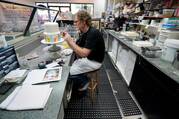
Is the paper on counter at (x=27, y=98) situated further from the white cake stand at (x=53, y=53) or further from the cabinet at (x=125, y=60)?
the cabinet at (x=125, y=60)

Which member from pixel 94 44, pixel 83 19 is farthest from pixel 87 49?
pixel 83 19

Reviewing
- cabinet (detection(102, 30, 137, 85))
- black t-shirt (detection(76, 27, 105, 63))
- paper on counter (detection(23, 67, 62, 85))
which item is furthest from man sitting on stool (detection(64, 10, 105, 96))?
cabinet (detection(102, 30, 137, 85))

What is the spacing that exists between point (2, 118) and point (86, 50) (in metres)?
1.14

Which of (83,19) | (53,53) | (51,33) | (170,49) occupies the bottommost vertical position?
(53,53)

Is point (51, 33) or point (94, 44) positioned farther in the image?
point (94, 44)

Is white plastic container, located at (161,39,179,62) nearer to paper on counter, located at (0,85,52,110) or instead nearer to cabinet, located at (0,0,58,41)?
paper on counter, located at (0,85,52,110)

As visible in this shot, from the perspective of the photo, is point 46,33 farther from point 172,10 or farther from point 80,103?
point 172,10

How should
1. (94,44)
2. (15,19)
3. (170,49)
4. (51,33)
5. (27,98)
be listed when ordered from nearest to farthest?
(27,98) < (170,49) < (51,33) < (94,44) < (15,19)

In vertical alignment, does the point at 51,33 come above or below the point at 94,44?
above

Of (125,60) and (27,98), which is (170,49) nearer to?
(125,60)

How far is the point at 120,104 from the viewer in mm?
1878

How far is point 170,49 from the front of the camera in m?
1.26

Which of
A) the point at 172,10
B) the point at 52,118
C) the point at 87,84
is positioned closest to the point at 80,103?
the point at 87,84

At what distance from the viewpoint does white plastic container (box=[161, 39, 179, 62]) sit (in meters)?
1.19
